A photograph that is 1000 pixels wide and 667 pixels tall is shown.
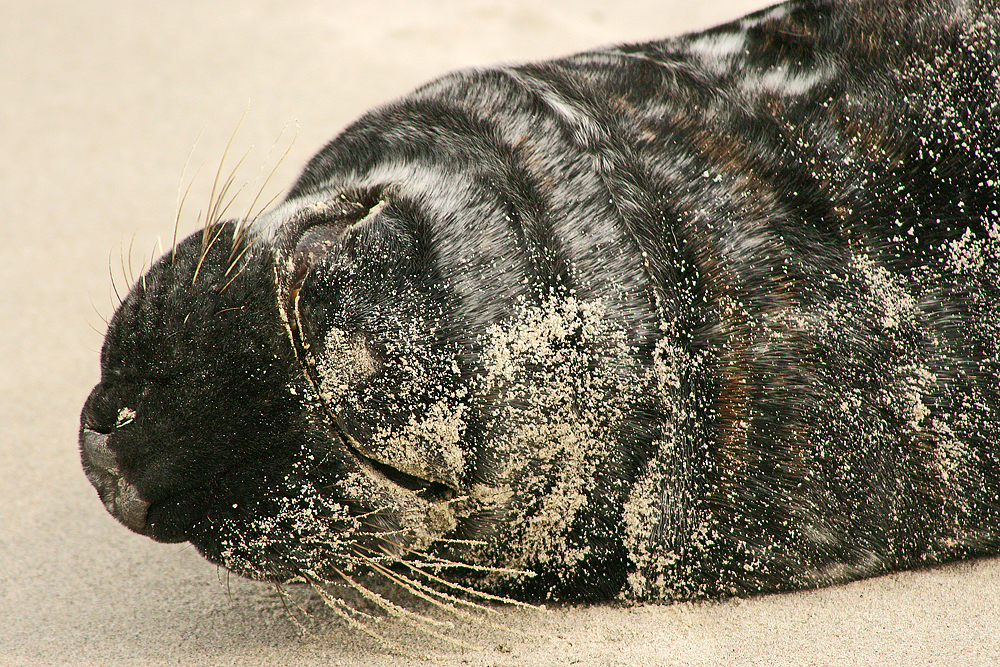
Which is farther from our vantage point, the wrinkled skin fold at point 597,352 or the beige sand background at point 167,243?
the beige sand background at point 167,243

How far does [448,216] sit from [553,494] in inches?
22.6

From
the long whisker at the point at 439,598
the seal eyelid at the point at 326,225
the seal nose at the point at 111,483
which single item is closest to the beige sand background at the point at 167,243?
the long whisker at the point at 439,598

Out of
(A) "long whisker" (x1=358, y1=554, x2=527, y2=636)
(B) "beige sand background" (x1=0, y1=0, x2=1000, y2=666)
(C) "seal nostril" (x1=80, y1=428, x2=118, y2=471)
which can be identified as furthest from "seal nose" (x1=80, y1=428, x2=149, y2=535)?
(A) "long whisker" (x1=358, y1=554, x2=527, y2=636)

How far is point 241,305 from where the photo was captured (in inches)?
69.1

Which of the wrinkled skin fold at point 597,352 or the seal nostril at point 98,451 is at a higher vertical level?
the wrinkled skin fold at point 597,352

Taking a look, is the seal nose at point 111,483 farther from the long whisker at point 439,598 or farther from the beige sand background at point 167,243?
the long whisker at point 439,598

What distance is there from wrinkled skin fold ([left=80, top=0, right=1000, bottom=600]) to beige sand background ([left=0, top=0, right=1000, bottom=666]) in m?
0.10

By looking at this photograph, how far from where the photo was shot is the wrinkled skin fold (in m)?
1.74

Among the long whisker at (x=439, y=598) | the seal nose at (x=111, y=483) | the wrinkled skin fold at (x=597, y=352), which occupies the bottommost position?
the long whisker at (x=439, y=598)

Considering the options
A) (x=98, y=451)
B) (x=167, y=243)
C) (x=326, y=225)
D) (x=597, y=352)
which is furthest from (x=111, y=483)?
(x=167, y=243)

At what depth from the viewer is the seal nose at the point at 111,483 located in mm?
1809

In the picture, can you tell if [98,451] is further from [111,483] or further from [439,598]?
[439,598]

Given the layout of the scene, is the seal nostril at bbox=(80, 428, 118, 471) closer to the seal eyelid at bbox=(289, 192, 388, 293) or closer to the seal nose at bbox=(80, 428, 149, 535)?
the seal nose at bbox=(80, 428, 149, 535)

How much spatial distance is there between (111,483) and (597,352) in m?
0.98
